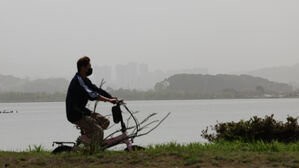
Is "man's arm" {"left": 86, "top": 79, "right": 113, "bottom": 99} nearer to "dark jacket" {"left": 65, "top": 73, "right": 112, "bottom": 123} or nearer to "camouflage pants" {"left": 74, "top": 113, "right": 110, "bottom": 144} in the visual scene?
"dark jacket" {"left": 65, "top": 73, "right": 112, "bottom": 123}

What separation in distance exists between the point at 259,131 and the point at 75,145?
20.0ft

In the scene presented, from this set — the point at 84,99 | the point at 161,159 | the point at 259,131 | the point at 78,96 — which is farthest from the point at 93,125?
the point at 259,131

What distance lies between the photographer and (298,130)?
546 inches

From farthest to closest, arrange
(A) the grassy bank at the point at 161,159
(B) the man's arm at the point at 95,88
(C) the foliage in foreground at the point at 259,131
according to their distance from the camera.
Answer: (C) the foliage in foreground at the point at 259,131 → (B) the man's arm at the point at 95,88 → (A) the grassy bank at the point at 161,159

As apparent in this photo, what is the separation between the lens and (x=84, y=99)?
31.3ft

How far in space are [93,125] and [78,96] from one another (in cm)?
75

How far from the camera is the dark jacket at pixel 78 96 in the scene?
9.46m

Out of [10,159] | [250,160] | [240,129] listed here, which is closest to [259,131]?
[240,129]

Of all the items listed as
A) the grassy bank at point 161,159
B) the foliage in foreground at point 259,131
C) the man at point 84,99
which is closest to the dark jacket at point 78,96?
the man at point 84,99

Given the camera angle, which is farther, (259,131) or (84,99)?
(259,131)

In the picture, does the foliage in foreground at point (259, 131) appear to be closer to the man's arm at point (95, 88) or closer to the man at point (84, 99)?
the man at point (84, 99)

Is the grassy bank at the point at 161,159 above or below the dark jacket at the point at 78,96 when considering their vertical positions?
below

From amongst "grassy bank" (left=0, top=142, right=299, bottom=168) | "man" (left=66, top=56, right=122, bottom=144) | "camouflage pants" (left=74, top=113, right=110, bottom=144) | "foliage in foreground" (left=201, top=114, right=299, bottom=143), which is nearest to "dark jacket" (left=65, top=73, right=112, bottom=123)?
"man" (left=66, top=56, right=122, bottom=144)

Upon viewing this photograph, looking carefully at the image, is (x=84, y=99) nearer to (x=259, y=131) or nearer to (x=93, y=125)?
(x=93, y=125)
